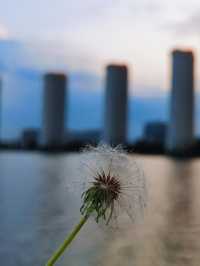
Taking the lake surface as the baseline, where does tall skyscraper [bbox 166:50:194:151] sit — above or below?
above

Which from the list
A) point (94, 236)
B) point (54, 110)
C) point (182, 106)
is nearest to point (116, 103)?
point (54, 110)

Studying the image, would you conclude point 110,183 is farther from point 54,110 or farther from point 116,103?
point 54,110

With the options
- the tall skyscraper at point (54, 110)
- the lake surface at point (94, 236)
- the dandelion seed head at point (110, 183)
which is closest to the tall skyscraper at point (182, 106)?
the tall skyscraper at point (54, 110)

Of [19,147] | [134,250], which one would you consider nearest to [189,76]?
[19,147]

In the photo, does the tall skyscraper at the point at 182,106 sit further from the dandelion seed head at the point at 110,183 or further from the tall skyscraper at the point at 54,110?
the dandelion seed head at the point at 110,183

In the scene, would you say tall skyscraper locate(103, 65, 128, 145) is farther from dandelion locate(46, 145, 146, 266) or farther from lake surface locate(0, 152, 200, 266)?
dandelion locate(46, 145, 146, 266)

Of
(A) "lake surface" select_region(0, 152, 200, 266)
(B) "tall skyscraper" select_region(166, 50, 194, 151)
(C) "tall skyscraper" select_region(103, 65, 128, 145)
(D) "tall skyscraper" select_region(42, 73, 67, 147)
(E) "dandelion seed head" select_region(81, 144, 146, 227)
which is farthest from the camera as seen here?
(D) "tall skyscraper" select_region(42, 73, 67, 147)

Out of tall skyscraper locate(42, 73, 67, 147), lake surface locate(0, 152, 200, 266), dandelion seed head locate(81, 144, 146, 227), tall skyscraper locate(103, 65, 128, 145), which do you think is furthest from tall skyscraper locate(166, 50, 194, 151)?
dandelion seed head locate(81, 144, 146, 227)
